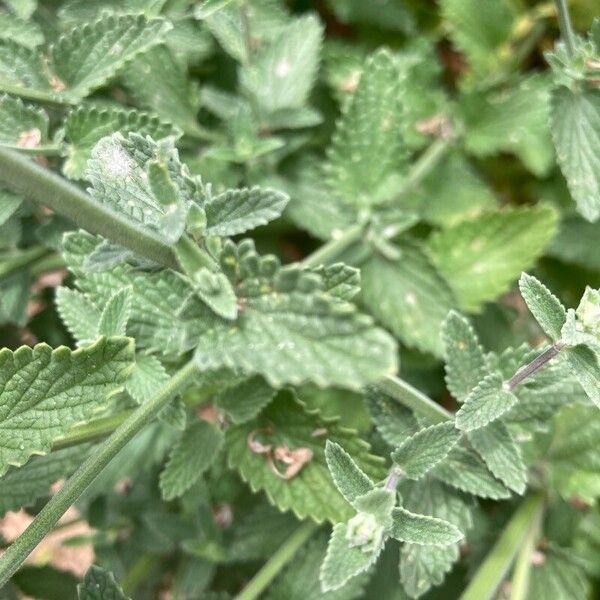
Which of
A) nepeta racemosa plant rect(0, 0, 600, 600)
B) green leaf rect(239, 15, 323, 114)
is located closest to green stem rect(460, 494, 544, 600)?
nepeta racemosa plant rect(0, 0, 600, 600)

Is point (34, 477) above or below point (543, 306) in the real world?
below

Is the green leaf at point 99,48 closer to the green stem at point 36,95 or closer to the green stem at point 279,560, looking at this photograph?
the green stem at point 36,95

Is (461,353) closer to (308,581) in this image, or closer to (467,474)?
(467,474)

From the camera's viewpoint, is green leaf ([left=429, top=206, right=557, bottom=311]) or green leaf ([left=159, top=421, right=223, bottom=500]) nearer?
green leaf ([left=159, top=421, right=223, bottom=500])

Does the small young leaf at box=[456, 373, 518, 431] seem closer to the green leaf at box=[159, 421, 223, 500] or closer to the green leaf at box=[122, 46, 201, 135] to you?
the green leaf at box=[159, 421, 223, 500]

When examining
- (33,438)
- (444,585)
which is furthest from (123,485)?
(33,438)

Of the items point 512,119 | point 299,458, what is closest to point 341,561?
point 299,458

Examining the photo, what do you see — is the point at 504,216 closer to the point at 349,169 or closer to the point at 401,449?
the point at 349,169

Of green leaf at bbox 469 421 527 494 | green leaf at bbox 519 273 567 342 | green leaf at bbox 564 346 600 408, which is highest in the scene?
green leaf at bbox 519 273 567 342
